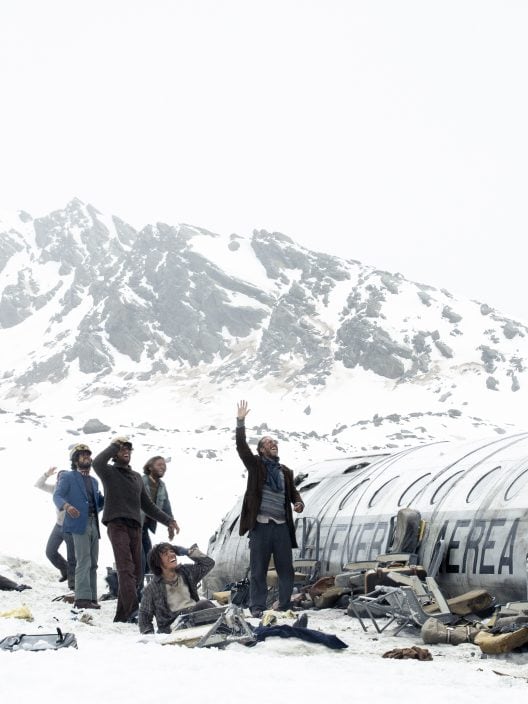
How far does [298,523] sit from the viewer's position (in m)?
13.9

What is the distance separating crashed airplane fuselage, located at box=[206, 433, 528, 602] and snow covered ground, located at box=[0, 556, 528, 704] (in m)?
1.54

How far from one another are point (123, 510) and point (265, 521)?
155cm

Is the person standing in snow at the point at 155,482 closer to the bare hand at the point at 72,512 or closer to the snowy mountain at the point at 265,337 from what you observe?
the bare hand at the point at 72,512

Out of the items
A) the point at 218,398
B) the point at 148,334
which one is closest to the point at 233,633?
the point at 218,398

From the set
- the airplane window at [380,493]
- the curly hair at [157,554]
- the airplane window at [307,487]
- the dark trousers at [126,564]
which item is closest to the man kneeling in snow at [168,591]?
the curly hair at [157,554]

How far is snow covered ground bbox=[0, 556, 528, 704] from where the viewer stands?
5445 mm

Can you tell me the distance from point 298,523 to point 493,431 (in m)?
64.2

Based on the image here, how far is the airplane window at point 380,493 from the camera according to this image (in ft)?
41.0

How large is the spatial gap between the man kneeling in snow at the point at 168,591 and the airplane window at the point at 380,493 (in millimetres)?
3636

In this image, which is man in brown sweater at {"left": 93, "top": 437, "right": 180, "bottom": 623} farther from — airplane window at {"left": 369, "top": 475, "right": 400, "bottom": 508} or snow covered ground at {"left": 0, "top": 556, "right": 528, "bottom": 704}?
airplane window at {"left": 369, "top": 475, "right": 400, "bottom": 508}

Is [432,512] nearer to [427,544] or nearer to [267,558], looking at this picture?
[427,544]

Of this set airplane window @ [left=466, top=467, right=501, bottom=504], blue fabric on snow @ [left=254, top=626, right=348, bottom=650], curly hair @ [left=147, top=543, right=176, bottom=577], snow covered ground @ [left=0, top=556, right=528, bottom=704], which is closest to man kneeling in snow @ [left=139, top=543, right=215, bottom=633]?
curly hair @ [left=147, top=543, right=176, bottom=577]

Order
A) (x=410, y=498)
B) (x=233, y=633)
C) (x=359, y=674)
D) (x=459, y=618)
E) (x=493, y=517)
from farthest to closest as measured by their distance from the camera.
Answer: (x=410, y=498), (x=493, y=517), (x=459, y=618), (x=233, y=633), (x=359, y=674)

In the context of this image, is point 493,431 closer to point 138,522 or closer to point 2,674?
point 138,522
